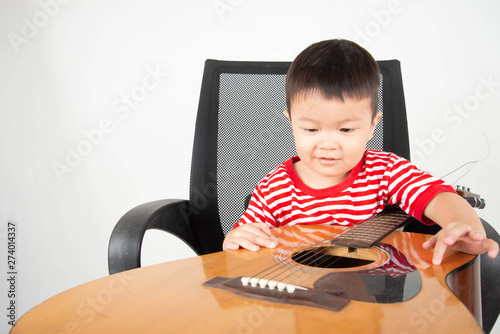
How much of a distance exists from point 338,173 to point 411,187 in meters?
0.16

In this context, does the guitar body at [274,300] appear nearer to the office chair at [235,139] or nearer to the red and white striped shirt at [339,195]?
the red and white striped shirt at [339,195]

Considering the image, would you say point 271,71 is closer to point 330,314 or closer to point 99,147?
point 330,314

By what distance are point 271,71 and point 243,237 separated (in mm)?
539

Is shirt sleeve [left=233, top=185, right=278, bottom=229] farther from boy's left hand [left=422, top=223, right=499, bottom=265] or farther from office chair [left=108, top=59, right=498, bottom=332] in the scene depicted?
boy's left hand [left=422, top=223, right=499, bottom=265]

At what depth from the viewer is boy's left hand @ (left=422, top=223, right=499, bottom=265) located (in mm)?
775

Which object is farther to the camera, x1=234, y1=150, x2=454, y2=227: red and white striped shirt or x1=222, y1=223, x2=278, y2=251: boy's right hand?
x1=234, y1=150, x2=454, y2=227: red and white striped shirt

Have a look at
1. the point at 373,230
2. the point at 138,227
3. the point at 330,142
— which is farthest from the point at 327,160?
the point at 138,227

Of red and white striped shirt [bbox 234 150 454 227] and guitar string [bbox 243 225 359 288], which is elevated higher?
red and white striped shirt [bbox 234 150 454 227]

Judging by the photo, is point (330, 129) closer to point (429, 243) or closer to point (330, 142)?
point (330, 142)

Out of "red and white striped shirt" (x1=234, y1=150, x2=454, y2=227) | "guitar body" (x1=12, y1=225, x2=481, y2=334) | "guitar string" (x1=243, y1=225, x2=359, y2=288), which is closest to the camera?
"guitar body" (x1=12, y1=225, x2=481, y2=334)

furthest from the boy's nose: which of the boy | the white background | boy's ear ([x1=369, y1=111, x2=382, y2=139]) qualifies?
the white background

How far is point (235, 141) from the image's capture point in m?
1.29

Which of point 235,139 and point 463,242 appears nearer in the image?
point 463,242

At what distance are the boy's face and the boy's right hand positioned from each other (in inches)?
7.5
